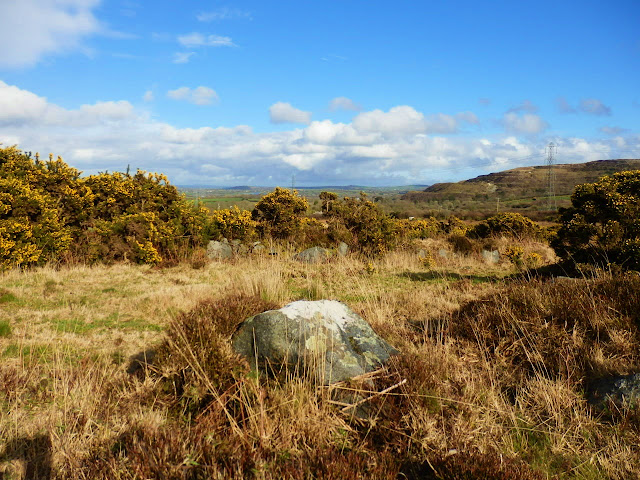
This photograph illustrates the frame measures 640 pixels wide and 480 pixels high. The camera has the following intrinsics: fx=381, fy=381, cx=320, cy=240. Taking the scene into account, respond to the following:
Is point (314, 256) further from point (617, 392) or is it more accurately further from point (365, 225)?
point (617, 392)

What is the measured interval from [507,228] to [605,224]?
11.3 m

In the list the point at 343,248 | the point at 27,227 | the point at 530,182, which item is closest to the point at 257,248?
the point at 343,248

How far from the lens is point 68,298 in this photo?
732 cm

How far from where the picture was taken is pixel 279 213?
14.3 metres

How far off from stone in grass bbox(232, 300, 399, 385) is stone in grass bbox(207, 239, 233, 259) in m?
8.76

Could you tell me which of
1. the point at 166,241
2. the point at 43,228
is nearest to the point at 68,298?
the point at 43,228

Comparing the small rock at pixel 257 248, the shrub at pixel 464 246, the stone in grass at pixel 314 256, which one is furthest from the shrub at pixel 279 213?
the shrub at pixel 464 246

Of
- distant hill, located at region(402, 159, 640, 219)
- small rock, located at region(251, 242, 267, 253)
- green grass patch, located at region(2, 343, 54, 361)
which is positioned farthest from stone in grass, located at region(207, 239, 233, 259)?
distant hill, located at region(402, 159, 640, 219)

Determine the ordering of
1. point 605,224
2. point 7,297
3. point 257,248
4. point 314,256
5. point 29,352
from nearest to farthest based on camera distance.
A: point 29,352 → point 7,297 → point 605,224 → point 314,256 → point 257,248

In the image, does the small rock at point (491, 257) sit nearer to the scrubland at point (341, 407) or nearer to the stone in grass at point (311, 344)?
the scrubland at point (341, 407)

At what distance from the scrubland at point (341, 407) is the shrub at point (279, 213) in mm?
8715

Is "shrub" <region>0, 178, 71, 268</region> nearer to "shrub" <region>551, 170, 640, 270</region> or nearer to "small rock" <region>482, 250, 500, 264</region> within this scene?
"shrub" <region>551, 170, 640, 270</region>

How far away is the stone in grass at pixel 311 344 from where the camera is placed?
3.64 metres

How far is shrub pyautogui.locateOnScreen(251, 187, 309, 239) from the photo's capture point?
14367mm
